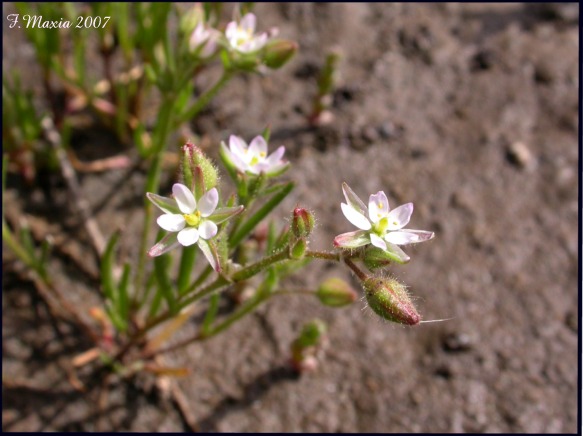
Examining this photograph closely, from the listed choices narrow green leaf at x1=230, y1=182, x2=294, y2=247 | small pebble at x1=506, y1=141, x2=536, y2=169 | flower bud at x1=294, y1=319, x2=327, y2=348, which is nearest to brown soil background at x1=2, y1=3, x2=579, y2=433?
small pebble at x1=506, y1=141, x2=536, y2=169

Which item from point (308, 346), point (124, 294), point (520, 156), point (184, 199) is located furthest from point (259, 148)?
point (520, 156)

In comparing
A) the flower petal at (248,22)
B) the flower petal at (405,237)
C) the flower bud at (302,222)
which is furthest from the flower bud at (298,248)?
the flower petal at (248,22)

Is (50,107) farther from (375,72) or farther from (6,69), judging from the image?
(375,72)

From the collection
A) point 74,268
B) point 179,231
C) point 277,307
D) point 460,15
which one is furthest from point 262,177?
point 460,15

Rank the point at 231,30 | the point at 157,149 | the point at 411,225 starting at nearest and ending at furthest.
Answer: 1. the point at 231,30
2. the point at 157,149
3. the point at 411,225

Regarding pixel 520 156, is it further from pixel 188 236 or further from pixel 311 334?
pixel 188 236
